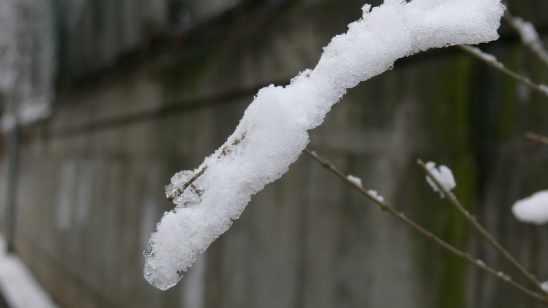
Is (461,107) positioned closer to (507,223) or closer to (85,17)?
(507,223)

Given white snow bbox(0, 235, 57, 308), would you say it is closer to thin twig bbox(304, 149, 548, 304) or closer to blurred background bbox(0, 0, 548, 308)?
blurred background bbox(0, 0, 548, 308)

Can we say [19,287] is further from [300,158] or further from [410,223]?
[410,223]

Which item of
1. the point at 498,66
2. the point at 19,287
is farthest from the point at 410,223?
the point at 19,287

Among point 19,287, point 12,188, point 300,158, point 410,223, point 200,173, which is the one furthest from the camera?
point 12,188

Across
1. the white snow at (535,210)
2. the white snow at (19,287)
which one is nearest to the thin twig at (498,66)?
the white snow at (535,210)

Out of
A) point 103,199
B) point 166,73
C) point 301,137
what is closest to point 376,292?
point 301,137
